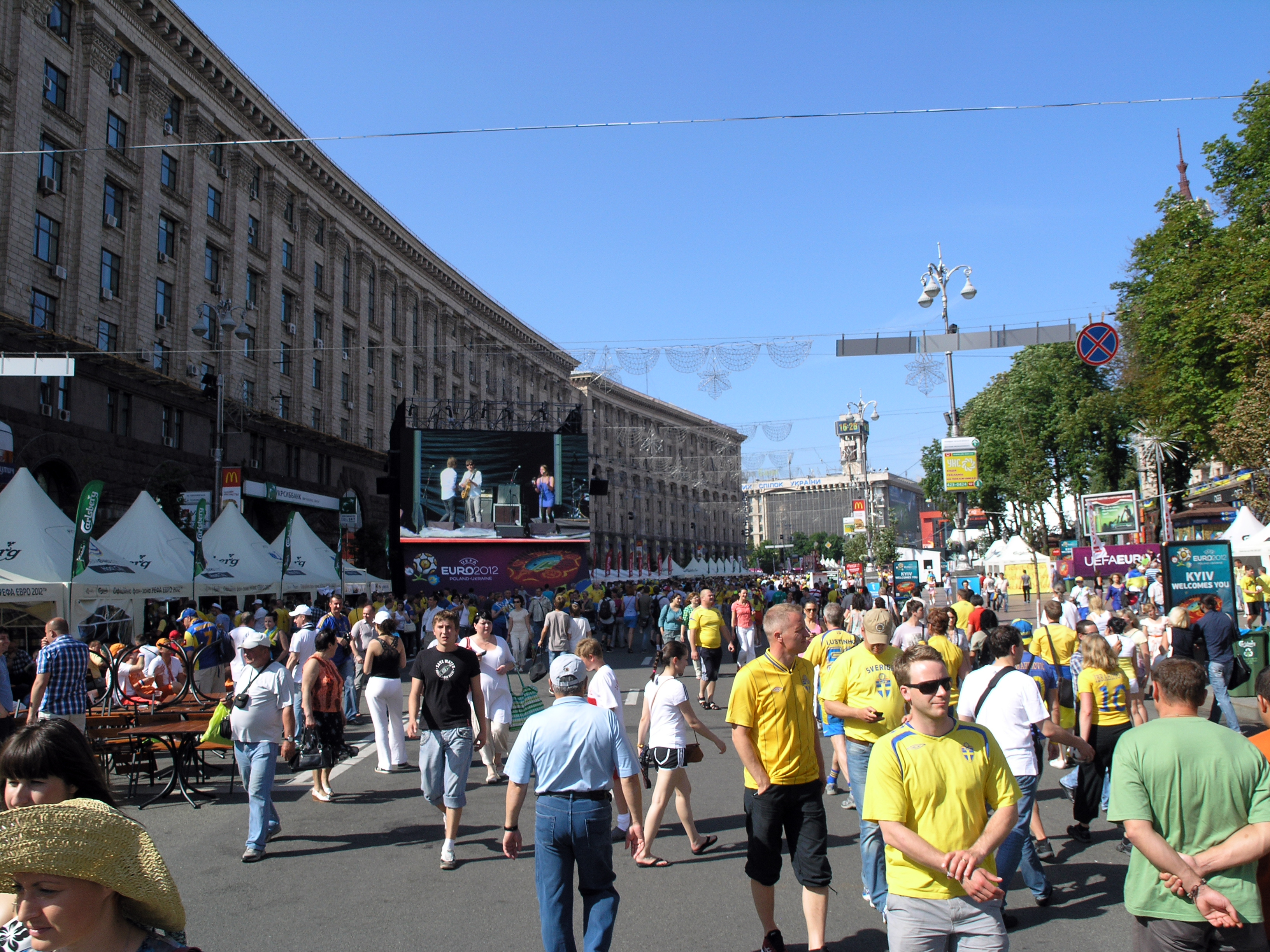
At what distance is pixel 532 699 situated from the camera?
33.3 ft

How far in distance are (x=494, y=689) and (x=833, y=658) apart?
11.7ft

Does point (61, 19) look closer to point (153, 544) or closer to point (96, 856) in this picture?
point (153, 544)

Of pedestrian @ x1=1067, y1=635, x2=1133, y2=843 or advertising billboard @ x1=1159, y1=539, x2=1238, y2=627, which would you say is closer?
pedestrian @ x1=1067, y1=635, x2=1133, y2=843

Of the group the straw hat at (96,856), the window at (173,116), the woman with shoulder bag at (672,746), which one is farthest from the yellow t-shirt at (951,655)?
the window at (173,116)

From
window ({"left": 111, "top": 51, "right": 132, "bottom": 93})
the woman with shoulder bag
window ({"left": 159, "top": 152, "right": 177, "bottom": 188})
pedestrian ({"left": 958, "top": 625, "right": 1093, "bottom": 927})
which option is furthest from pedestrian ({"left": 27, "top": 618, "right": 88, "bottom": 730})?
window ({"left": 159, "top": 152, "right": 177, "bottom": 188})

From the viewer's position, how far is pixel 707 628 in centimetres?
1477

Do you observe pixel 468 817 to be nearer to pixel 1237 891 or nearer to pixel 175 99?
pixel 1237 891

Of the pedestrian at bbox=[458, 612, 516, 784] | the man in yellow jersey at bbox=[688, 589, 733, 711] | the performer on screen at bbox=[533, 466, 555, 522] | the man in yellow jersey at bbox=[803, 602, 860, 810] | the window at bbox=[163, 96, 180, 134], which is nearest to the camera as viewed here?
the man in yellow jersey at bbox=[803, 602, 860, 810]

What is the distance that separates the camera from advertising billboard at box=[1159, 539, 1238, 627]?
624 inches

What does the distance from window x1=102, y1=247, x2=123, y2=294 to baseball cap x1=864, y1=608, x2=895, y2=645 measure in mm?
32374

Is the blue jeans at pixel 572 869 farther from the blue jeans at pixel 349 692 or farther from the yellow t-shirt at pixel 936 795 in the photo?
the blue jeans at pixel 349 692

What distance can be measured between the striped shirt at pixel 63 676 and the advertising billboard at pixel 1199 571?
52.6ft

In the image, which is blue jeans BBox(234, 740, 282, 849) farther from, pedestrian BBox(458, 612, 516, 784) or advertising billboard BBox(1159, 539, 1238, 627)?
advertising billboard BBox(1159, 539, 1238, 627)

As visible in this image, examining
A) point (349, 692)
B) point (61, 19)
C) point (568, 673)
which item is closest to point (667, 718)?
point (568, 673)
